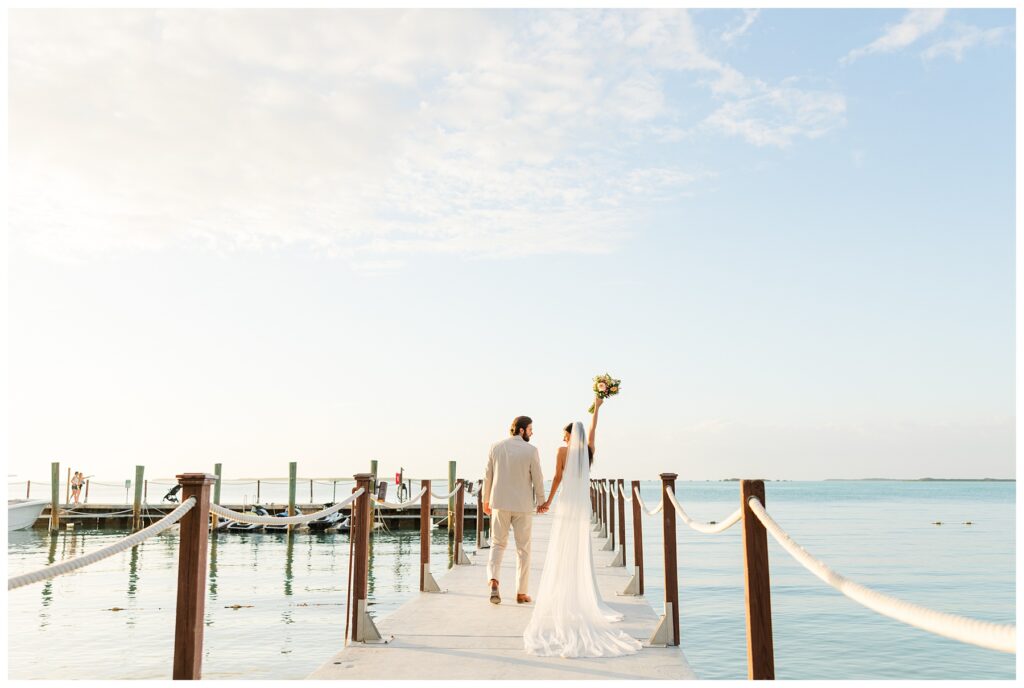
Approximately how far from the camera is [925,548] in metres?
32.1

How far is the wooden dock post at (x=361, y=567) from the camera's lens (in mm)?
6992

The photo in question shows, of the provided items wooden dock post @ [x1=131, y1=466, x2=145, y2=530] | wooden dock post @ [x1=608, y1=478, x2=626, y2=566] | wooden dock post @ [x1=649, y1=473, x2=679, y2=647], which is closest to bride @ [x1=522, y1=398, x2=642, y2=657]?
wooden dock post @ [x1=649, y1=473, x2=679, y2=647]

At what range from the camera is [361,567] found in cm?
728

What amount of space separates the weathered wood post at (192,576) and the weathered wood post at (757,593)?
3003mm

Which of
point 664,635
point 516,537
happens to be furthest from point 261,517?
point 516,537

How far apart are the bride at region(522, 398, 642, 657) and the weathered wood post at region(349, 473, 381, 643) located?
1.37 meters

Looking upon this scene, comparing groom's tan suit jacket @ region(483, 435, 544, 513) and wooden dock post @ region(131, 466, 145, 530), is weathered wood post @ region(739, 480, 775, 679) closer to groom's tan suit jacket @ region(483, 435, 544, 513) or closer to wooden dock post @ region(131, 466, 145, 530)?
groom's tan suit jacket @ region(483, 435, 544, 513)

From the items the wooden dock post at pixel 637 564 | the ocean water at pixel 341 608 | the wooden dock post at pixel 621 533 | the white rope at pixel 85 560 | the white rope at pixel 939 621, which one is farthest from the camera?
the wooden dock post at pixel 621 533

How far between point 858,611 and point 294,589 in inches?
477

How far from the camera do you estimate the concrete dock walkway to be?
234 inches

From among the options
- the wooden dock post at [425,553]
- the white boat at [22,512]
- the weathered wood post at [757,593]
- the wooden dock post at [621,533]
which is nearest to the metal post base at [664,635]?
the weathered wood post at [757,593]

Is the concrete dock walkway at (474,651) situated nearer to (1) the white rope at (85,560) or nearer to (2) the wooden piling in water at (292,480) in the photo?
(1) the white rope at (85,560)

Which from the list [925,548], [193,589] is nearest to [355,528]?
[193,589]

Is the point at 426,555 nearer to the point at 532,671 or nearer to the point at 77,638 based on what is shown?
the point at 532,671
